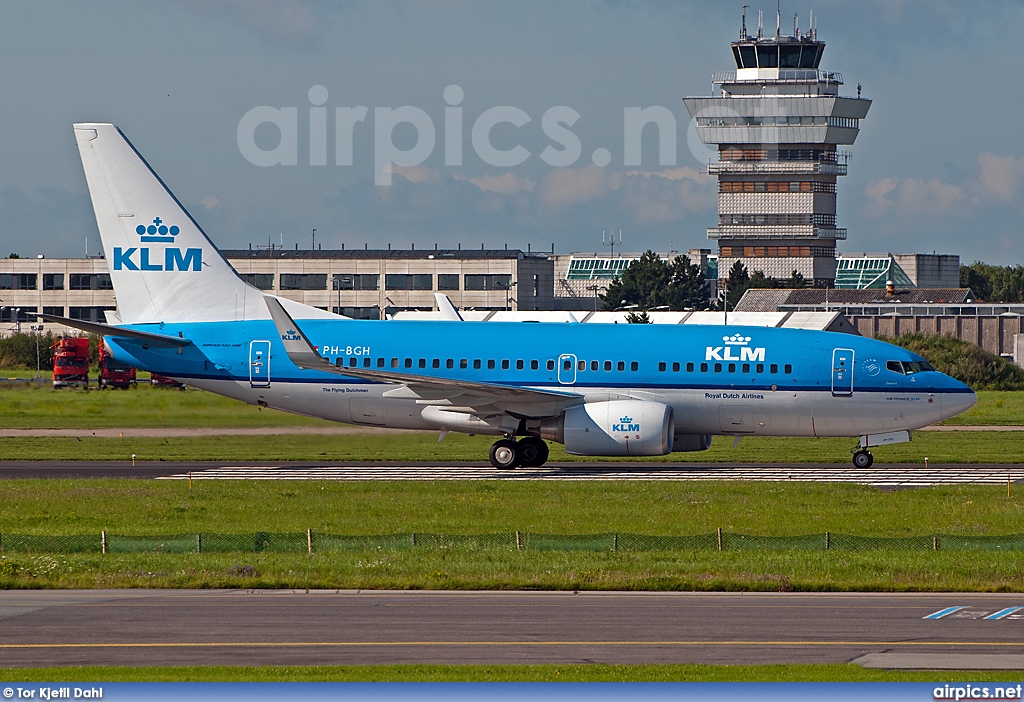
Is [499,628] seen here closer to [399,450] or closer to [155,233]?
[155,233]

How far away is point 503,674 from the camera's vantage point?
59.0 ft

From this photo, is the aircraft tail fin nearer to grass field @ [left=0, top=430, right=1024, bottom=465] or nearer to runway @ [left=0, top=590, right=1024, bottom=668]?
grass field @ [left=0, top=430, right=1024, bottom=465]

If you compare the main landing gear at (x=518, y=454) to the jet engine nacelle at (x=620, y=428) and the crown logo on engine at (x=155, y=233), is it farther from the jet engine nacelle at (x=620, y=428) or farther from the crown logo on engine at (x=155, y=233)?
the crown logo on engine at (x=155, y=233)

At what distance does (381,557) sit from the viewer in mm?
27719

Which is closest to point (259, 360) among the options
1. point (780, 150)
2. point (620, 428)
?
point (620, 428)

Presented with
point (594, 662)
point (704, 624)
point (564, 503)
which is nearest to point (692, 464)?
point (564, 503)

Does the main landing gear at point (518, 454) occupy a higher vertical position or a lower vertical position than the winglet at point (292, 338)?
lower

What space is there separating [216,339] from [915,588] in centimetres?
2790

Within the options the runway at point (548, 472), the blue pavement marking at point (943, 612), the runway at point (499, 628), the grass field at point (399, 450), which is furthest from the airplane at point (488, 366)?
the blue pavement marking at point (943, 612)

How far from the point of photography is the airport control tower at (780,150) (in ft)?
593

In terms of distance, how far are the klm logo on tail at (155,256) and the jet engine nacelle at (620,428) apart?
1478 centimetres

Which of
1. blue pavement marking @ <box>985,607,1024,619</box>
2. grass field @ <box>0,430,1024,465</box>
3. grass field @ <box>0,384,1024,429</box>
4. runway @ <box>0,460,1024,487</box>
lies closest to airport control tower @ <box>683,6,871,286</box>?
grass field @ <box>0,384,1024,429</box>

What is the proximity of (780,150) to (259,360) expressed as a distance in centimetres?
14694

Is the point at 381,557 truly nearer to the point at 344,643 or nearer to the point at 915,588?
the point at 344,643
